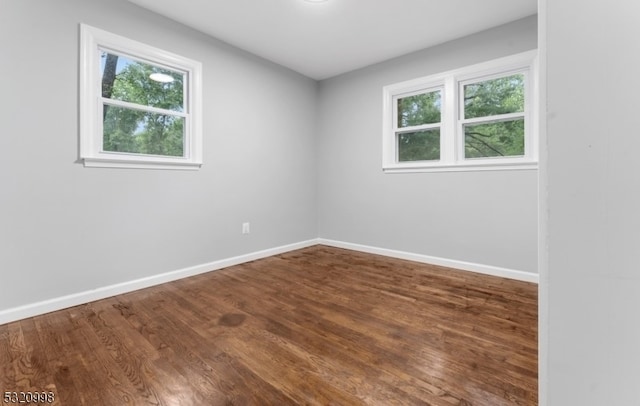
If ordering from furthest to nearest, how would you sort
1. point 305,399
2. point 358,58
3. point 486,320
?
1. point 358,58
2. point 486,320
3. point 305,399

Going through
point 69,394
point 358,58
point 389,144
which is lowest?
point 69,394

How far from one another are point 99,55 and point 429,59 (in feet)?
10.8

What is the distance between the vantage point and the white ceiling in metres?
2.50

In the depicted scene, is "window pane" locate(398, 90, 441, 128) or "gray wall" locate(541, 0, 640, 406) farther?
"window pane" locate(398, 90, 441, 128)

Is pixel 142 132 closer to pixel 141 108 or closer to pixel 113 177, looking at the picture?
pixel 141 108

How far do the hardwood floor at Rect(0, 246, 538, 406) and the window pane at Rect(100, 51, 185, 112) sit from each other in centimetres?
175

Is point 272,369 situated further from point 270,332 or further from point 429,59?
point 429,59

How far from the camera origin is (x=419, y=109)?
11.5 feet

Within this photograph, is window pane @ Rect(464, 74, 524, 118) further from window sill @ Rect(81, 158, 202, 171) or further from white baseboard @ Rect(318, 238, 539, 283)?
window sill @ Rect(81, 158, 202, 171)

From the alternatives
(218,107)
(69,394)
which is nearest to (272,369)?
(69,394)

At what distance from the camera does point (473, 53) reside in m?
3.00

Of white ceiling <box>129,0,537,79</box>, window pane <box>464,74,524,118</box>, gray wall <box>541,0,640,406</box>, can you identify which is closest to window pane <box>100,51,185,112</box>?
white ceiling <box>129,0,537,79</box>

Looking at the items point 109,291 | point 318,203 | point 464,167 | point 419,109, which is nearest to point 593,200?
point 464,167

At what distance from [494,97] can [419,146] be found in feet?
2.97
